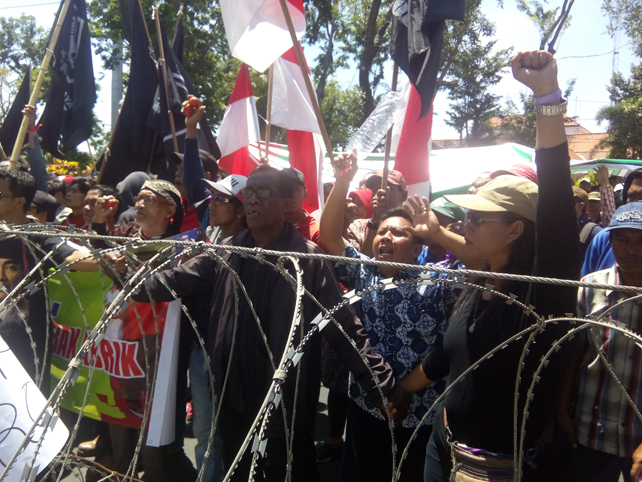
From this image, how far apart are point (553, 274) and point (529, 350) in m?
0.33

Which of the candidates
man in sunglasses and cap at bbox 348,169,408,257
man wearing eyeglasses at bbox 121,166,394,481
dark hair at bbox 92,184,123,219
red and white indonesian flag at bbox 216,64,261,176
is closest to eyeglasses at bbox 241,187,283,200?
man wearing eyeglasses at bbox 121,166,394,481

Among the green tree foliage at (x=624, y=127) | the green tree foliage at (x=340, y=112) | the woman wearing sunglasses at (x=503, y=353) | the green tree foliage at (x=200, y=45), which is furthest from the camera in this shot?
the green tree foliage at (x=340, y=112)

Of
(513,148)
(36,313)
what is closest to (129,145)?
(36,313)

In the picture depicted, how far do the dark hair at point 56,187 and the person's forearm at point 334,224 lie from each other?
525 cm

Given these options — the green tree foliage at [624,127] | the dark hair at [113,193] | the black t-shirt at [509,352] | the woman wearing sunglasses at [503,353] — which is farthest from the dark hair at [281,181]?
the green tree foliage at [624,127]

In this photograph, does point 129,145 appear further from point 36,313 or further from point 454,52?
point 454,52

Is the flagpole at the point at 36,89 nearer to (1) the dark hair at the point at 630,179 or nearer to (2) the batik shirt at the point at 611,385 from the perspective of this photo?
(2) the batik shirt at the point at 611,385

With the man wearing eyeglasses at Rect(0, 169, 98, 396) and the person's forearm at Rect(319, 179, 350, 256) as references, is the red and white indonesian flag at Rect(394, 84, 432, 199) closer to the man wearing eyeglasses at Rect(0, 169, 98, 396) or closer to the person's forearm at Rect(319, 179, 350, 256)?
the person's forearm at Rect(319, 179, 350, 256)

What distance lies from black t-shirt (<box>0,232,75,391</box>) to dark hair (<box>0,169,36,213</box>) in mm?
348

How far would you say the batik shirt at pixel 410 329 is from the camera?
257 cm

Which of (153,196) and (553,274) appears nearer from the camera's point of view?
(553,274)

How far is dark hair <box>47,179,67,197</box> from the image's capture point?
6.90m

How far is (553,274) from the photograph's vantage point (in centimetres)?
176

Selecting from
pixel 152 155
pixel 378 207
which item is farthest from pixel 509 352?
pixel 152 155
